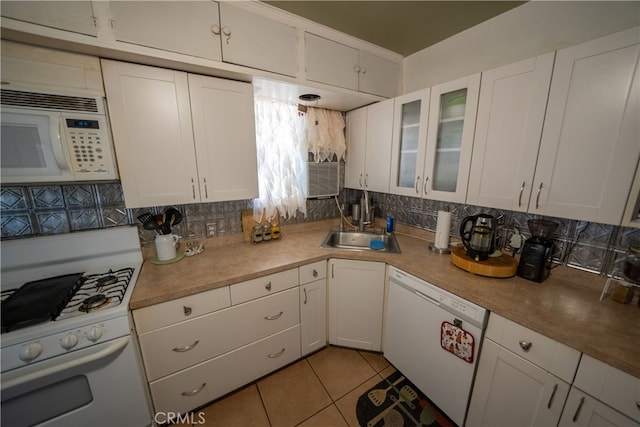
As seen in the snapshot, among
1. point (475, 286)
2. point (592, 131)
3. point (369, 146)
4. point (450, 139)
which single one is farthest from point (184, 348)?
point (592, 131)

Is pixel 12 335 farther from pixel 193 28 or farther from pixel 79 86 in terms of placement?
pixel 193 28

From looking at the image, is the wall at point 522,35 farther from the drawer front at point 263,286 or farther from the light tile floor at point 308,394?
the light tile floor at point 308,394

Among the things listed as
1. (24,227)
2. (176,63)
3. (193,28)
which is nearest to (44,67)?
(176,63)

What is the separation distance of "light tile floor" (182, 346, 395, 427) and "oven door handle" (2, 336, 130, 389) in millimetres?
763

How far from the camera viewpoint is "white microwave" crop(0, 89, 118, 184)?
94 cm

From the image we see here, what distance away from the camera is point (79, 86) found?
40.9 inches

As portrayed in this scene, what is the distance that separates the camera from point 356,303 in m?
1.68

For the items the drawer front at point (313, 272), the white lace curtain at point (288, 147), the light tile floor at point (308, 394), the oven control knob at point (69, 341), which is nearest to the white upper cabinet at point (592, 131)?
the drawer front at point (313, 272)

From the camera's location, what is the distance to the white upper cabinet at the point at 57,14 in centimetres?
87

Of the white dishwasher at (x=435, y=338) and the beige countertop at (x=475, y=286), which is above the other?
the beige countertop at (x=475, y=286)

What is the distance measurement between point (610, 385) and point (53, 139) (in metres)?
2.43

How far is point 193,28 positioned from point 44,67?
672mm

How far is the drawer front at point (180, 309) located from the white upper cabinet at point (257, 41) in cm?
135

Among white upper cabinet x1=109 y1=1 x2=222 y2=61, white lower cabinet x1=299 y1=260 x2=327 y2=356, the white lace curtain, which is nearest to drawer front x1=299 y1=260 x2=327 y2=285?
white lower cabinet x1=299 y1=260 x2=327 y2=356
